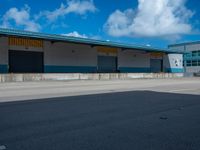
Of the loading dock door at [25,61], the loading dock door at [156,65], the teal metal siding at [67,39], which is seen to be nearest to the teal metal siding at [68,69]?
the loading dock door at [25,61]

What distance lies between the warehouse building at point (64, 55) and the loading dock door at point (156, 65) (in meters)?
0.41

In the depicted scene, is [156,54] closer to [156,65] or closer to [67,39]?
[156,65]

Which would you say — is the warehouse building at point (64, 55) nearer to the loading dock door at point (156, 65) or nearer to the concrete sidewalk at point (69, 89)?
the loading dock door at point (156, 65)

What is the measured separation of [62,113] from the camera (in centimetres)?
854

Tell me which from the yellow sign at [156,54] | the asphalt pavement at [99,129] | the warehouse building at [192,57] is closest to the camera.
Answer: the asphalt pavement at [99,129]

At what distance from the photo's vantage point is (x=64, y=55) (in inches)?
1623

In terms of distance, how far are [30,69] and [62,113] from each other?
101ft

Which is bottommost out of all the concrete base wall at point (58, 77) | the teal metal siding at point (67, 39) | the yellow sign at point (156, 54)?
the concrete base wall at point (58, 77)

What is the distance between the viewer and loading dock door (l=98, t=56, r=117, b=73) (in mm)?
47125

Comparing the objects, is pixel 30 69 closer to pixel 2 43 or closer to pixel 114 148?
pixel 2 43

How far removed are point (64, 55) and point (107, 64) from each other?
960cm

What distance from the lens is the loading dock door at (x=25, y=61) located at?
36.3m

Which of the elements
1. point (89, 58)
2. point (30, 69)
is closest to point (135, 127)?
point (30, 69)

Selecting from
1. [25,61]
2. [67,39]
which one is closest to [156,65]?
[67,39]
